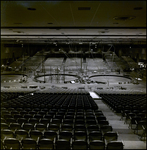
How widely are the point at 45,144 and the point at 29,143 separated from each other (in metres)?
0.44

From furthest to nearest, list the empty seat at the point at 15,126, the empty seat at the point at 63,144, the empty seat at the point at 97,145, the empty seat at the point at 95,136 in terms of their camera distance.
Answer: the empty seat at the point at 15,126 → the empty seat at the point at 95,136 → the empty seat at the point at 63,144 → the empty seat at the point at 97,145

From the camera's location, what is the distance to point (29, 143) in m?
5.30

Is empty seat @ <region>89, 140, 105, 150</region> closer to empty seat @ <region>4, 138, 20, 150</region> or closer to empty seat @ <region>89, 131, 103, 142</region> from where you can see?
empty seat @ <region>89, 131, 103, 142</region>

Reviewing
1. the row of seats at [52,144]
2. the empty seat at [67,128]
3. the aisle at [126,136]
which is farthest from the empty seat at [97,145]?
the empty seat at [67,128]

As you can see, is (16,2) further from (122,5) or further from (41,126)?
(41,126)

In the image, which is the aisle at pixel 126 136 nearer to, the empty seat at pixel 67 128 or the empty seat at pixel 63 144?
the empty seat at pixel 67 128

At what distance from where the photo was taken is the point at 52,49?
161 ft

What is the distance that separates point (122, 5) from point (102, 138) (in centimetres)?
465

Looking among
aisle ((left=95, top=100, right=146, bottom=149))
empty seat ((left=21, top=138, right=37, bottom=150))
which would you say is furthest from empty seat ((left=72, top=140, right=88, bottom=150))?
aisle ((left=95, top=100, right=146, bottom=149))

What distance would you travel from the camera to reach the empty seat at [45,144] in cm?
528

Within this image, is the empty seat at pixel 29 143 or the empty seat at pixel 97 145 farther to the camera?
the empty seat at pixel 29 143

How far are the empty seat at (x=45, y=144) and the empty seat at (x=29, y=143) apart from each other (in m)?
0.14

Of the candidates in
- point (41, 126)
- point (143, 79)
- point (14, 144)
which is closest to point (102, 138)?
point (41, 126)

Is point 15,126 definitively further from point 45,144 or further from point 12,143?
point 45,144
